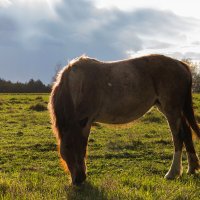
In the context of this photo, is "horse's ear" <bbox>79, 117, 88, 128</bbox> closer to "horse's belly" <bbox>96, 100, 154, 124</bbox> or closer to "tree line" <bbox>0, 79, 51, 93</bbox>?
"horse's belly" <bbox>96, 100, 154, 124</bbox>

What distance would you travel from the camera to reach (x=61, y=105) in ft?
22.5

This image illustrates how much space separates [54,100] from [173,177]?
9.25 feet

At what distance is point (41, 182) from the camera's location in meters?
6.51

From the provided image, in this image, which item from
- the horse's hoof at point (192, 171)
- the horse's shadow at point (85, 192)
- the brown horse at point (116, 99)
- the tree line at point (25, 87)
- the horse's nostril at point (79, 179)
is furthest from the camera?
the tree line at point (25, 87)

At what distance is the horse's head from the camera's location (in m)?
6.64

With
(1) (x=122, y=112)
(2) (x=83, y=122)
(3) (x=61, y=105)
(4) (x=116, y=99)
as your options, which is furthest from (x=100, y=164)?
(3) (x=61, y=105)

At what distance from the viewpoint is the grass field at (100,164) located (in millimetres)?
5801

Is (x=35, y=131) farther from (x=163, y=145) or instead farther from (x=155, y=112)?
(x=155, y=112)

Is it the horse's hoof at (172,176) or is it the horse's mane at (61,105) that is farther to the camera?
the horse's hoof at (172,176)

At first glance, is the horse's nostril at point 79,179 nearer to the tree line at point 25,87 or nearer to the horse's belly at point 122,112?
the horse's belly at point 122,112

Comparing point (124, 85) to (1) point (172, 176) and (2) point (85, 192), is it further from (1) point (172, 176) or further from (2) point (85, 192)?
(2) point (85, 192)

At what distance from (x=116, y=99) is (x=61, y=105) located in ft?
3.74

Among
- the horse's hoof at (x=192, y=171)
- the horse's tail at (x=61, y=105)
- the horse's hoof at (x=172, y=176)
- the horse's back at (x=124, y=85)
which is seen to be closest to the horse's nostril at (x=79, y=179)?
the horse's tail at (x=61, y=105)

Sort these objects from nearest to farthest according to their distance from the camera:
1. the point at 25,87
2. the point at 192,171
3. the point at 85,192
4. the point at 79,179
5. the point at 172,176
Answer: the point at 85,192, the point at 79,179, the point at 172,176, the point at 192,171, the point at 25,87
